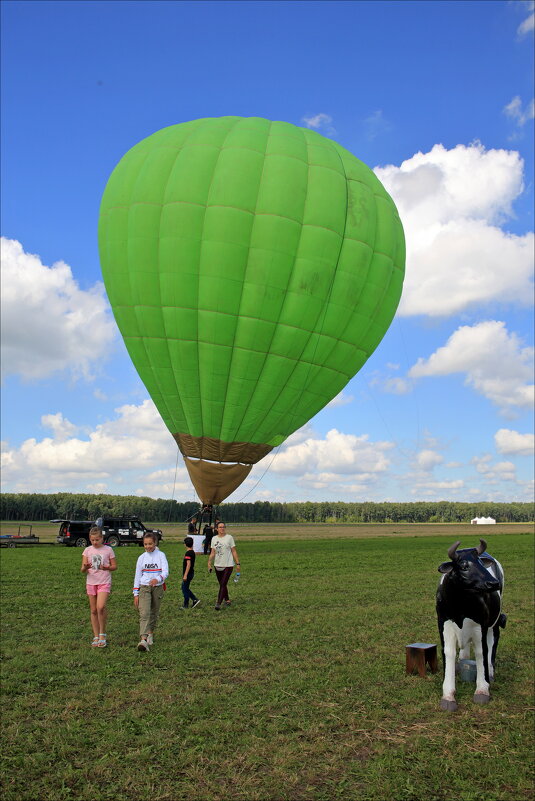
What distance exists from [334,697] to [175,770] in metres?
2.57

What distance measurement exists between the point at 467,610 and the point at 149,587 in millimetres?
5047

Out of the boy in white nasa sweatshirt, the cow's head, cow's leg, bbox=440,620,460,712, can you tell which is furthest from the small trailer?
the cow's head

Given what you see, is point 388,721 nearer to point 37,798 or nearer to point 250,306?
point 37,798

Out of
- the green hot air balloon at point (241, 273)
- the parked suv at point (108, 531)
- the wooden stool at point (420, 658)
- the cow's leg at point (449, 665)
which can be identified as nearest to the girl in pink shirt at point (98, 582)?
the wooden stool at point (420, 658)

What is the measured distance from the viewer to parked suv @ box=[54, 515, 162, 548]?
37.8m

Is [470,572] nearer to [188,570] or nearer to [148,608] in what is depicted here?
[148,608]

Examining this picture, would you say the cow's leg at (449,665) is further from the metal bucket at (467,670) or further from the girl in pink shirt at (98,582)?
the girl in pink shirt at (98,582)

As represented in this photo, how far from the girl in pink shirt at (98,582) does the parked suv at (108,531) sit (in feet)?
88.3

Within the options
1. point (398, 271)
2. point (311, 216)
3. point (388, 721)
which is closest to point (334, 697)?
point (388, 721)

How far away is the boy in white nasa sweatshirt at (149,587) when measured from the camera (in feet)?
31.3

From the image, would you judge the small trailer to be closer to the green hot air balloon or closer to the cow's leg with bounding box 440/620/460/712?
the green hot air balloon

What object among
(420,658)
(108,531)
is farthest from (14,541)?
(420,658)

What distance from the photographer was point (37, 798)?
479cm

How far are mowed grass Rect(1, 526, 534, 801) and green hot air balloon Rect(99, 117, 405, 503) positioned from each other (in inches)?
303
